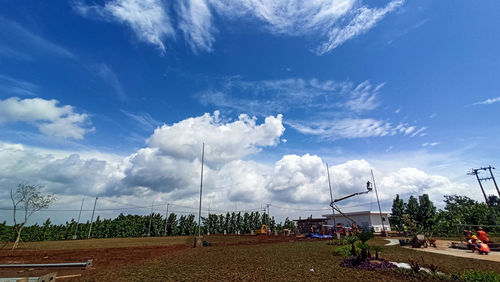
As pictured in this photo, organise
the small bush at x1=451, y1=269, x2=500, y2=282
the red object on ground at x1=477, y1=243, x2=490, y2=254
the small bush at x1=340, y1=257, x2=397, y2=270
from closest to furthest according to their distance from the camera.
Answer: the small bush at x1=451, y1=269, x2=500, y2=282 < the small bush at x1=340, y1=257, x2=397, y2=270 < the red object on ground at x1=477, y1=243, x2=490, y2=254

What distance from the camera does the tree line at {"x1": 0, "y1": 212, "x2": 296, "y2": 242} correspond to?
46125 millimetres

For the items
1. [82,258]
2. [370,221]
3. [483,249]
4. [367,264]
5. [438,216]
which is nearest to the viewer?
[367,264]

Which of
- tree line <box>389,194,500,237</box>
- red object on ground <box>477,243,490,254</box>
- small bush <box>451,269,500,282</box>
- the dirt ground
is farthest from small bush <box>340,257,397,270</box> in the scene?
tree line <box>389,194,500,237</box>

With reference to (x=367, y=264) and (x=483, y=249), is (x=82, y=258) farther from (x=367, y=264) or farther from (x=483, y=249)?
(x=483, y=249)

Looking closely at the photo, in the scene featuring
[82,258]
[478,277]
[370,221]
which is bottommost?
[82,258]

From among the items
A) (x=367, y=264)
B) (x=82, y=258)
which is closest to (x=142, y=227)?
(x=82, y=258)

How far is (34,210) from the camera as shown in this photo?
94.0 ft

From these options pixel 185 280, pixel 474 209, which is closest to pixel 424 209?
pixel 474 209

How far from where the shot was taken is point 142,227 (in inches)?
2266

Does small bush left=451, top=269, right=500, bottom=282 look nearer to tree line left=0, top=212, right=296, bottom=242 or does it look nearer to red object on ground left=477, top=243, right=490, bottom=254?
red object on ground left=477, top=243, right=490, bottom=254

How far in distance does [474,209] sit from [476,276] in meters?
41.0

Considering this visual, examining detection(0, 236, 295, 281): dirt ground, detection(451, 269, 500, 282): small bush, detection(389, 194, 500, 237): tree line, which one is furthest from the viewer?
detection(389, 194, 500, 237): tree line

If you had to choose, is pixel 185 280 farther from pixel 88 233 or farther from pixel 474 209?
pixel 88 233

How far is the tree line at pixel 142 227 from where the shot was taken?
4612 cm
